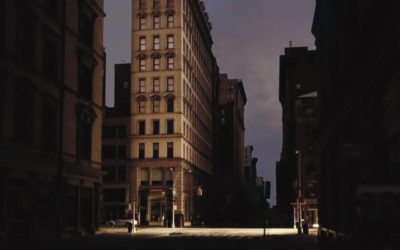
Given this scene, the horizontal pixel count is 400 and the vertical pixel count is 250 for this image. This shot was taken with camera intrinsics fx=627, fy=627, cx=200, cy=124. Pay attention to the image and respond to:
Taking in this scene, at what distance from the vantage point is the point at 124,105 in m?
135

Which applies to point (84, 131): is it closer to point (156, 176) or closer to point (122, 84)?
point (156, 176)

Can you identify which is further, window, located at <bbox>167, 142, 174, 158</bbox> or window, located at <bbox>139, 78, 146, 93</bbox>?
window, located at <bbox>139, 78, 146, 93</bbox>

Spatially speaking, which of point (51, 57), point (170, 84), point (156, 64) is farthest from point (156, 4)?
point (51, 57)

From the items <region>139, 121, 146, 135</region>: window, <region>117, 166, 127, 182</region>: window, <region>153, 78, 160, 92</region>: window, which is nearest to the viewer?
<region>117, 166, 127, 182</region>: window

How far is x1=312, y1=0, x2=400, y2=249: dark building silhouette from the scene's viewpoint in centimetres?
1522

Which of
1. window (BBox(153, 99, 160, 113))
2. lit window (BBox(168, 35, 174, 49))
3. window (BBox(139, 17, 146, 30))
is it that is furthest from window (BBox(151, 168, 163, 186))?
window (BBox(139, 17, 146, 30))

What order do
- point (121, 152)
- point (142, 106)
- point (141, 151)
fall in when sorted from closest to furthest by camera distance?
1. point (141, 151)
2. point (142, 106)
3. point (121, 152)

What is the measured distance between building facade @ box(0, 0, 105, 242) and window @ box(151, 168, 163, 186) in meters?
50.9

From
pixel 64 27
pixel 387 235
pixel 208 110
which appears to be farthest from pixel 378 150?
pixel 208 110

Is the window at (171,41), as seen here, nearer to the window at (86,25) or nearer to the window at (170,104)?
the window at (170,104)

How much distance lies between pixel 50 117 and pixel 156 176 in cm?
6293

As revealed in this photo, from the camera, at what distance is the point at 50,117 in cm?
4741

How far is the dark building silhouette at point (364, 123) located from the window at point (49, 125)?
68.5 ft

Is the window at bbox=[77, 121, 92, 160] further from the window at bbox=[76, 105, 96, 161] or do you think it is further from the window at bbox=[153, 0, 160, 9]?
the window at bbox=[153, 0, 160, 9]
